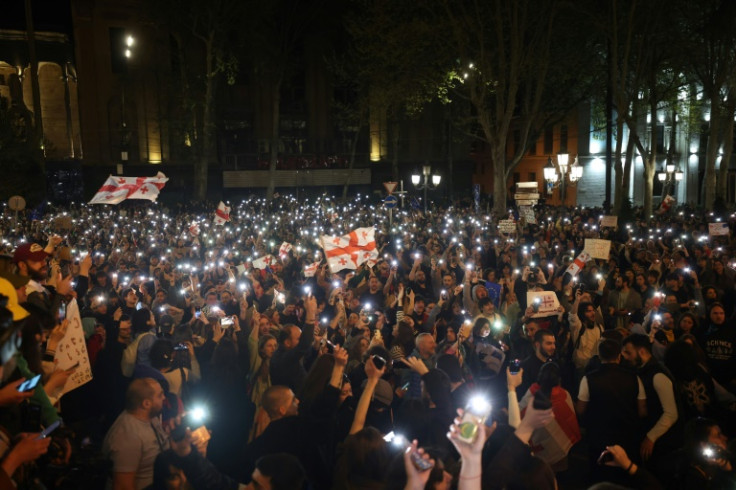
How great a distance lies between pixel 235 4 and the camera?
34656 millimetres

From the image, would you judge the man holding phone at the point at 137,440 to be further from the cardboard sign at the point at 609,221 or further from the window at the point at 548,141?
the window at the point at 548,141

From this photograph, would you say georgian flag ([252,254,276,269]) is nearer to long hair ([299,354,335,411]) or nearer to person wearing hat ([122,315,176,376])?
person wearing hat ([122,315,176,376])

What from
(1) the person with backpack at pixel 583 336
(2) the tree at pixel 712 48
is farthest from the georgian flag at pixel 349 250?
(2) the tree at pixel 712 48

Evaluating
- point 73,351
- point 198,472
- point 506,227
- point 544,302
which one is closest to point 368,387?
point 198,472

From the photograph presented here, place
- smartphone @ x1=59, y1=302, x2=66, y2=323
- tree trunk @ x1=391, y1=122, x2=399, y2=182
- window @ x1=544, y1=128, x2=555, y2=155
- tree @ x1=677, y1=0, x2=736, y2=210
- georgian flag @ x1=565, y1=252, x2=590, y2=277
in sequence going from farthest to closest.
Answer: window @ x1=544, y1=128, x2=555, y2=155 → tree trunk @ x1=391, y1=122, x2=399, y2=182 → tree @ x1=677, y1=0, x2=736, y2=210 → georgian flag @ x1=565, y1=252, x2=590, y2=277 → smartphone @ x1=59, y1=302, x2=66, y2=323

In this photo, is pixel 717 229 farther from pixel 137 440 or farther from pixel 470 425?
pixel 137 440

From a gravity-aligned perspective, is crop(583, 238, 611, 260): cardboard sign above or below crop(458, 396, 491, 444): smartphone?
below

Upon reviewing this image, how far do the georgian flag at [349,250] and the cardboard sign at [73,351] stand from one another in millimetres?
5685

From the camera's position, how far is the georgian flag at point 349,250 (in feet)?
36.2

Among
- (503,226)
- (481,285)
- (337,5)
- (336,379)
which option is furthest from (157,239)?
(337,5)

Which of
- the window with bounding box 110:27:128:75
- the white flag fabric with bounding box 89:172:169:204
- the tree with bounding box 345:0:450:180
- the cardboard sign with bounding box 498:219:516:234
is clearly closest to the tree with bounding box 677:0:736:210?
the tree with bounding box 345:0:450:180

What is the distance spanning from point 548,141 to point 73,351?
49361 millimetres

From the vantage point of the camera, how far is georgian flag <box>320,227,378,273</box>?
434 inches

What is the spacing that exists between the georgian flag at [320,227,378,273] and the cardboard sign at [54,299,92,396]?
569 cm
